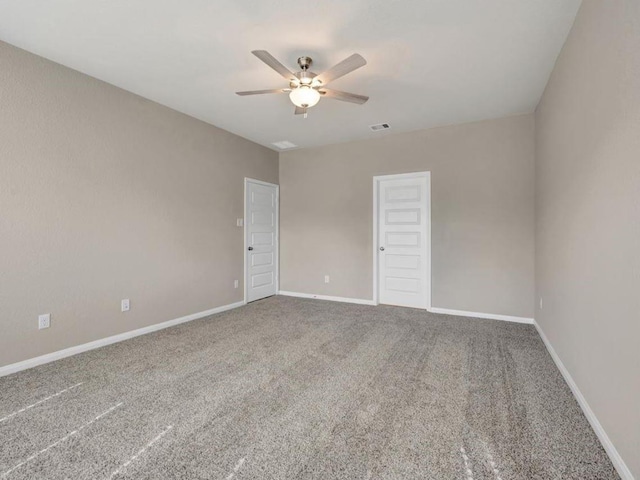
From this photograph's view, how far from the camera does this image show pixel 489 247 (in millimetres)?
4105

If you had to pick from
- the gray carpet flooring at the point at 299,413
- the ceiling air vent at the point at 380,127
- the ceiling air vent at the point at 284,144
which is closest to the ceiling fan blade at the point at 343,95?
the ceiling air vent at the point at 380,127

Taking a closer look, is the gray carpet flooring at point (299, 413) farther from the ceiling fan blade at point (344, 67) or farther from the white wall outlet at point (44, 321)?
the ceiling fan blade at point (344, 67)

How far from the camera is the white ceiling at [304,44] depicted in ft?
6.80

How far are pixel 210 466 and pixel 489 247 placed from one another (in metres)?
3.98

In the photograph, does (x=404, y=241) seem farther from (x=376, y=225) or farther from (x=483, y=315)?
(x=483, y=315)

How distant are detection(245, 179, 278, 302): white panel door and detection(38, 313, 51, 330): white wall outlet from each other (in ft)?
8.41

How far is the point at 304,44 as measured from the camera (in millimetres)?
2441

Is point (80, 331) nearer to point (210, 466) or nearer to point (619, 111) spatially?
point (210, 466)

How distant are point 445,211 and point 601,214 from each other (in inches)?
106

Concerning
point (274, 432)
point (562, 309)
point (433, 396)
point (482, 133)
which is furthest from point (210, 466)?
point (482, 133)

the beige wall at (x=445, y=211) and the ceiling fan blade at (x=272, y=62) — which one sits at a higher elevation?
the ceiling fan blade at (x=272, y=62)

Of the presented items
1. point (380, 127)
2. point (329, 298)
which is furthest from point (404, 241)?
point (380, 127)

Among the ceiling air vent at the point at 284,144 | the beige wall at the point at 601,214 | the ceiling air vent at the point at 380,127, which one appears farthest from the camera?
the ceiling air vent at the point at 284,144

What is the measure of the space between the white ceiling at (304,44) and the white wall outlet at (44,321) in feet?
7.45
